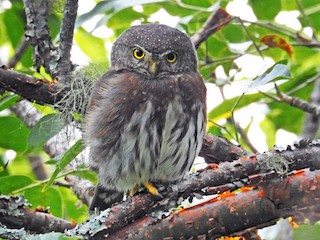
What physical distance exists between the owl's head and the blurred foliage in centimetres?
10

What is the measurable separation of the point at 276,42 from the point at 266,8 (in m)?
0.30

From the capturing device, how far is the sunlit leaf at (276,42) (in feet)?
11.1

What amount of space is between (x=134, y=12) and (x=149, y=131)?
96 centimetres

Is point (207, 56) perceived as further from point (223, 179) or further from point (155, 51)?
point (223, 179)

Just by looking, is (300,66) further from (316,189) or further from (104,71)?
(316,189)

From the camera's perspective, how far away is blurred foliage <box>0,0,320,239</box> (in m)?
3.26

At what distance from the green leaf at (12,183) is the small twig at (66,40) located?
0.46m

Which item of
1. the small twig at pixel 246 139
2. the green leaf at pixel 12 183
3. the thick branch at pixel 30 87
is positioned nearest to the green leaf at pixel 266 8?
the small twig at pixel 246 139

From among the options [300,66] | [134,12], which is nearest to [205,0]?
[134,12]

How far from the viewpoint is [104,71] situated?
3469mm

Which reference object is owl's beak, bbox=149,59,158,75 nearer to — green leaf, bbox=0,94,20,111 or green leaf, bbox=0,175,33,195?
green leaf, bbox=0,94,20,111

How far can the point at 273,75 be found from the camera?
109 inches

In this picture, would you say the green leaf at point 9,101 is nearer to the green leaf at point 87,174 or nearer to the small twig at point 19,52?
the green leaf at point 87,174

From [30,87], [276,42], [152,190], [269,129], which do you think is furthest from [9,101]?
[269,129]
